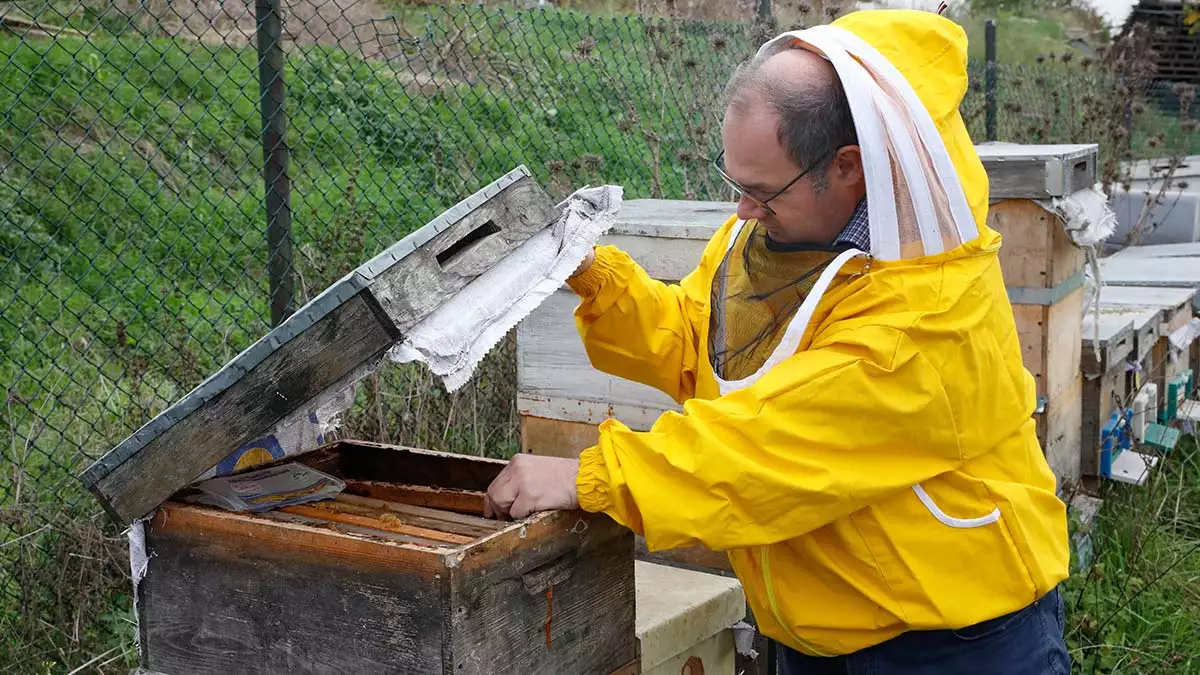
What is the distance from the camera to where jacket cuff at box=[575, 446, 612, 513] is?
6.58 ft

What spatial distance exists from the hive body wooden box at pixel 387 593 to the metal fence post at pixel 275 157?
1419mm

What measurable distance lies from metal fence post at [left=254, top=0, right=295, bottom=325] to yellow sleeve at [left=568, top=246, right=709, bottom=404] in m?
1.43

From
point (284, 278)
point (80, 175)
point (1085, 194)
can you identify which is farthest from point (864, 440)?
point (80, 175)

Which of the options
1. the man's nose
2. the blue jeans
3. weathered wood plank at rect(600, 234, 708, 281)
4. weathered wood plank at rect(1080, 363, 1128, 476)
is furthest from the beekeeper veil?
weathered wood plank at rect(1080, 363, 1128, 476)

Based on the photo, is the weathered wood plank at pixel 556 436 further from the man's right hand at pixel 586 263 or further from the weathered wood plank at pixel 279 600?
the weathered wood plank at pixel 279 600

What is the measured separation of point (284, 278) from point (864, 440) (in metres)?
2.22

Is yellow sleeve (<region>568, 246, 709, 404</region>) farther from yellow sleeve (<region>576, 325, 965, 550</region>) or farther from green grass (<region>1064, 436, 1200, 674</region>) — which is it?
green grass (<region>1064, 436, 1200, 674</region>)

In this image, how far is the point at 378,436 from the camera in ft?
14.2

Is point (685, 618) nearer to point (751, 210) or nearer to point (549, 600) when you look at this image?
point (549, 600)

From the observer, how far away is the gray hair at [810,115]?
6.59ft

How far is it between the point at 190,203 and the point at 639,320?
496 cm

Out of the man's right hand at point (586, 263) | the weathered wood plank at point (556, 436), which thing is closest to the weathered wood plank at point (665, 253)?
the weathered wood plank at point (556, 436)

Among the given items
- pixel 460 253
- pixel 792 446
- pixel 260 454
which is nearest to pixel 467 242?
pixel 460 253

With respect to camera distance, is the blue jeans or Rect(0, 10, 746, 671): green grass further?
Rect(0, 10, 746, 671): green grass
